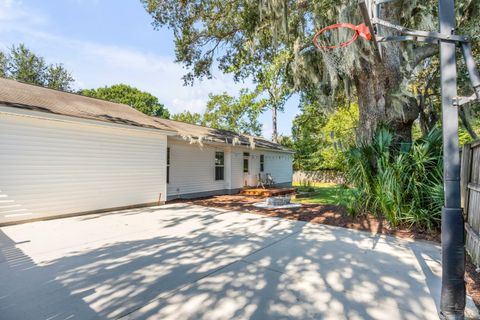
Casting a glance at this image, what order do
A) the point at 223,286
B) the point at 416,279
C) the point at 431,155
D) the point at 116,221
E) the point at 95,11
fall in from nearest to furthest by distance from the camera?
the point at 223,286
the point at 416,279
the point at 431,155
the point at 116,221
the point at 95,11

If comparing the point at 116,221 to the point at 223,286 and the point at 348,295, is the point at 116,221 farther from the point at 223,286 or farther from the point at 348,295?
the point at 348,295

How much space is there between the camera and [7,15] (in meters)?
9.21

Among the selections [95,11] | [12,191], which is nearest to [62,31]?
[95,11]

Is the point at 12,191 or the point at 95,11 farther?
the point at 95,11

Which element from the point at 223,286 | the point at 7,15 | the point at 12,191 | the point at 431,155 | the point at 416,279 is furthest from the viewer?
the point at 7,15

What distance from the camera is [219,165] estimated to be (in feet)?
40.9

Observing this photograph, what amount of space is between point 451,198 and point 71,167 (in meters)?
7.74

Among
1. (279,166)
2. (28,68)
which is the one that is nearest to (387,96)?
(279,166)

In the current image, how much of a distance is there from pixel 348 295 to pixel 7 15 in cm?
1323

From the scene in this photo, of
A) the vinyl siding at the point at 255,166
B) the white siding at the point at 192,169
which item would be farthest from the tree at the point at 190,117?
the white siding at the point at 192,169

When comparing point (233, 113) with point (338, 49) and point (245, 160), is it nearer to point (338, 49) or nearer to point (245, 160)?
point (245, 160)

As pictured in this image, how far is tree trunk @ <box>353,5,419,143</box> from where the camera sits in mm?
6016

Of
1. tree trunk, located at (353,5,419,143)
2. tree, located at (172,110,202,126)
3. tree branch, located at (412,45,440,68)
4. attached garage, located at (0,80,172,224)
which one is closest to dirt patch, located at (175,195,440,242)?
tree trunk, located at (353,5,419,143)

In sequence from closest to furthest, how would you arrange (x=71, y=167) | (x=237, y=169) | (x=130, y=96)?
(x=71, y=167), (x=237, y=169), (x=130, y=96)
